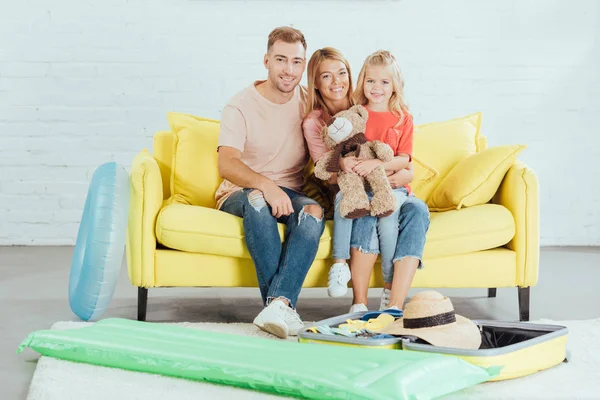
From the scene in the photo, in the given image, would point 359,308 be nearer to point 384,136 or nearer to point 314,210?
point 314,210

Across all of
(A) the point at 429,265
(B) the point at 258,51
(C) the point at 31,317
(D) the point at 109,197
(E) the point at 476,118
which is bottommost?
(C) the point at 31,317

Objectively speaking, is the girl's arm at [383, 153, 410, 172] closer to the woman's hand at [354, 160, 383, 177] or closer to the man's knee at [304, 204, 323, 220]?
the woman's hand at [354, 160, 383, 177]

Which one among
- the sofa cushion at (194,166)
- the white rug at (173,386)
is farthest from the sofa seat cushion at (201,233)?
the white rug at (173,386)

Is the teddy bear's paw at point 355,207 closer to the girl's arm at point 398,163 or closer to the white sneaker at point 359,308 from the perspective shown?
the girl's arm at point 398,163

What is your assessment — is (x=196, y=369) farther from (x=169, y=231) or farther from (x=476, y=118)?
(x=476, y=118)

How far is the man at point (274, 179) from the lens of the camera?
2.96 m

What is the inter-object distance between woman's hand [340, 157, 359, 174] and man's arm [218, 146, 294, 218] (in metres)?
0.25

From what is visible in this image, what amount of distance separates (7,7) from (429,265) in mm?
2963

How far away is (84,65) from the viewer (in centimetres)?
478

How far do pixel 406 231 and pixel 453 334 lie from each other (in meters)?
0.67

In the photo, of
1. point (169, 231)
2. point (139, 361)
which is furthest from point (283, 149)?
point (139, 361)

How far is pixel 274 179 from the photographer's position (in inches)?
130

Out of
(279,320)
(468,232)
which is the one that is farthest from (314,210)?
(468,232)

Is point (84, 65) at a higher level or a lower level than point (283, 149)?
higher
